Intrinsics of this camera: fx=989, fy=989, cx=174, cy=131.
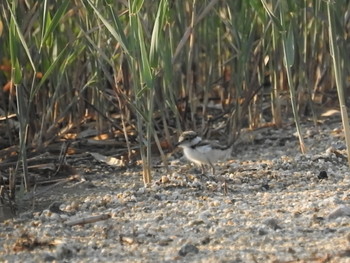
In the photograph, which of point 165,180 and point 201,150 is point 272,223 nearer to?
point 165,180

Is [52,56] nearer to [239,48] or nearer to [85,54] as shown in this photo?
[85,54]

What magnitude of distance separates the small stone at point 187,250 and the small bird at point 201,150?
1.55m

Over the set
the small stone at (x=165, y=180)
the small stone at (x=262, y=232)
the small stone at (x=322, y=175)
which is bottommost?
the small stone at (x=322, y=175)

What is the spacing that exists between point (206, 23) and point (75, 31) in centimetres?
85

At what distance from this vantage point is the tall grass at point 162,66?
15.8 feet

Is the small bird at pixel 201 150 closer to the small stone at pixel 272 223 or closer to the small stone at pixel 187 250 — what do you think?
the small stone at pixel 272 223

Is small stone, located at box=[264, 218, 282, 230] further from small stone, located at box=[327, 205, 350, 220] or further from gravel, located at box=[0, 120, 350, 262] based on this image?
small stone, located at box=[327, 205, 350, 220]

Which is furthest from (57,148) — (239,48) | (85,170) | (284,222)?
(284,222)

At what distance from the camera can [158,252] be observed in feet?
12.3

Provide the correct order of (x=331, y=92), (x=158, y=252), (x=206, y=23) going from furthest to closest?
(x=331, y=92) → (x=206, y=23) → (x=158, y=252)

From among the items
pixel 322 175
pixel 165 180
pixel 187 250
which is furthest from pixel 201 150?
pixel 187 250

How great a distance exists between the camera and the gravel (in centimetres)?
374

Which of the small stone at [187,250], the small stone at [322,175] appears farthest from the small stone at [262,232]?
the small stone at [322,175]

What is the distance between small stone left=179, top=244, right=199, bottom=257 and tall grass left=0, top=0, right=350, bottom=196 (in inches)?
39.2
